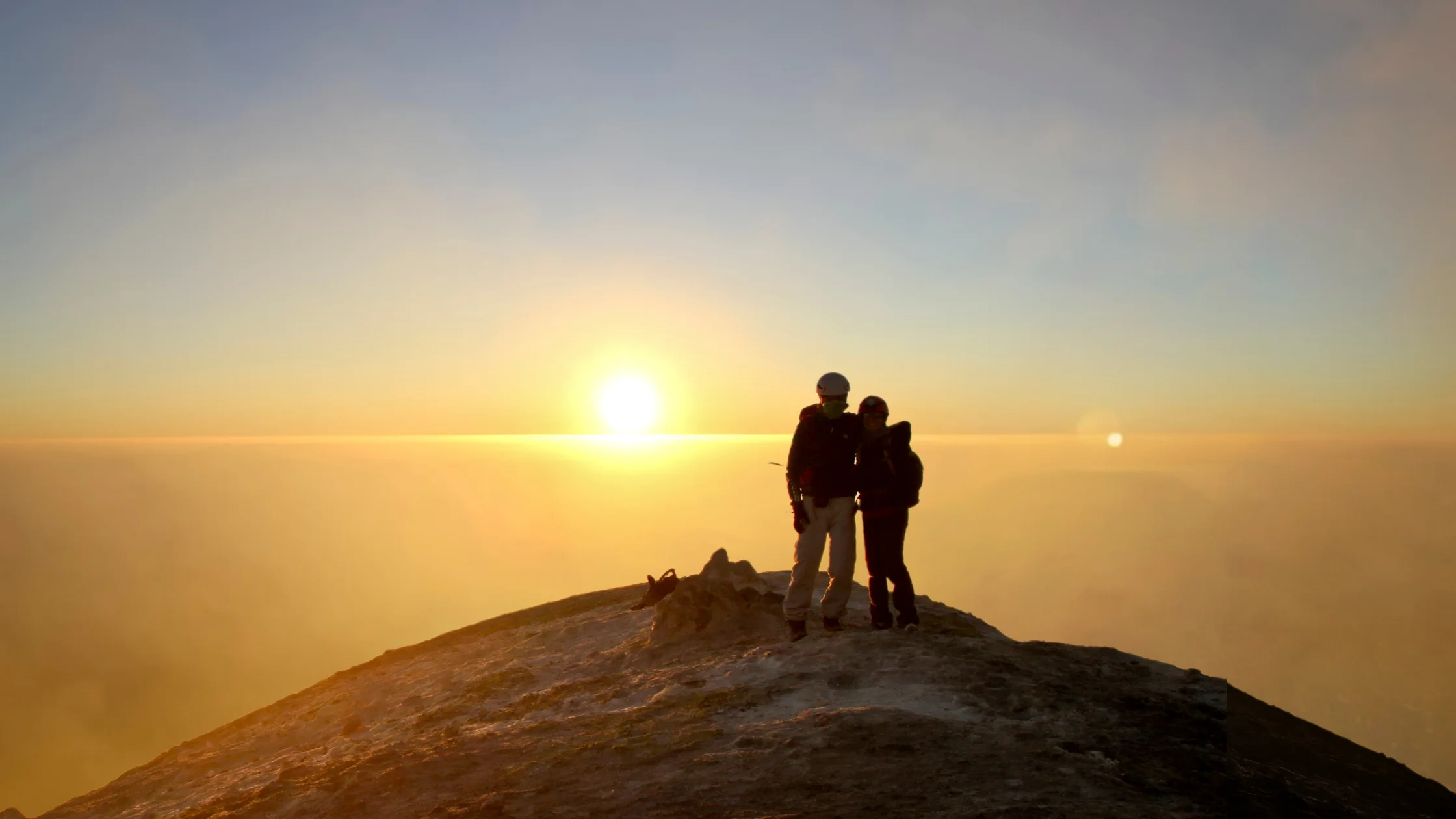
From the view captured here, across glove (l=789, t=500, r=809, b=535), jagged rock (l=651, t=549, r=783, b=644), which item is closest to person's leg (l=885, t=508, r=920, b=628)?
glove (l=789, t=500, r=809, b=535)

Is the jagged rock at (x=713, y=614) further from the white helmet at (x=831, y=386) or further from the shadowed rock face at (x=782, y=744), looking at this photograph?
the white helmet at (x=831, y=386)

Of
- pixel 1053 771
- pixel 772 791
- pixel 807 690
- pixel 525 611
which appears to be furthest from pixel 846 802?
pixel 525 611

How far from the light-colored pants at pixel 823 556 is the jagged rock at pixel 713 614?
2.30 feet

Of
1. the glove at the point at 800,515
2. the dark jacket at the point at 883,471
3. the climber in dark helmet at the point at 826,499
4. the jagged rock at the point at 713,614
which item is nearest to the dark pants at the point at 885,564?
the dark jacket at the point at 883,471

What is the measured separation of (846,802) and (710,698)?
2.71 m

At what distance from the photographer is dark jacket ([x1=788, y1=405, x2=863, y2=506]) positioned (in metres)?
9.86

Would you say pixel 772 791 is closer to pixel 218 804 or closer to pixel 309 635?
pixel 218 804

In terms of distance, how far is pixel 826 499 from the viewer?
985cm

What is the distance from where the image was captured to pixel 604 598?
15148 mm

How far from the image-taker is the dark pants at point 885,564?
9953 millimetres

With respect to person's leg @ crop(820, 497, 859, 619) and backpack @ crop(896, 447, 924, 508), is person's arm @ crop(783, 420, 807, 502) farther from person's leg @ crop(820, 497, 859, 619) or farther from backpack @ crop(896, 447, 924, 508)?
backpack @ crop(896, 447, 924, 508)

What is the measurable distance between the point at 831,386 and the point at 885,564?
217 centimetres

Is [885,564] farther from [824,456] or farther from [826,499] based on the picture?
[824,456]

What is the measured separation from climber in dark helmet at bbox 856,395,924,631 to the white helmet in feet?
1.18
